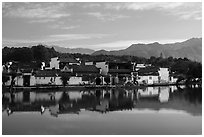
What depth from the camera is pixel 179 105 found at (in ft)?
16.3

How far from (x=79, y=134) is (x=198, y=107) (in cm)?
209

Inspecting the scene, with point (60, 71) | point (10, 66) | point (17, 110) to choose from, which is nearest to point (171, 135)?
point (17, 110)

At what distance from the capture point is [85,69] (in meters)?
9.30

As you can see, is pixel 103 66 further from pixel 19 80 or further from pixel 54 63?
pixel 19 80

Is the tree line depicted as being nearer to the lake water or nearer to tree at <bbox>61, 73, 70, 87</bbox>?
tree at <bbox>61, 73, 70, 87</bbox>

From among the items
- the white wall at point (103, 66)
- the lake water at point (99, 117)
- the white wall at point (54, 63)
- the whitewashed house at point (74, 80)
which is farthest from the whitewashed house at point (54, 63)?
the lake water at point (99, 117)

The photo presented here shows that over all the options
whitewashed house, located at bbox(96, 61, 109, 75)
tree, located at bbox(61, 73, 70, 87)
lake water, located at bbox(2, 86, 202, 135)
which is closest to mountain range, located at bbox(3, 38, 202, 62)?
lake water, located at bbox(2, 86, 202, 135)

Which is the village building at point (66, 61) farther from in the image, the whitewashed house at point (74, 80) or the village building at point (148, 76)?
the village building at point (148, 76)

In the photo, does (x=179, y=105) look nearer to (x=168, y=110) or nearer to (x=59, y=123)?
(x=168, y=110)

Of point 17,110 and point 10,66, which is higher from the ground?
point 10,66

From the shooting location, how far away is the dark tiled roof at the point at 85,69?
29.8 ft

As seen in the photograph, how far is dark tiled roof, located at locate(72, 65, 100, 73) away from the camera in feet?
29.8

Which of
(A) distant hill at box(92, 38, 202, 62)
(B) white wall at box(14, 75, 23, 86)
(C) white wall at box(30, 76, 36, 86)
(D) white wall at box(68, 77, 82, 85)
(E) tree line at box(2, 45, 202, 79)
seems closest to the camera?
(A) distant hill at box(92, 38, 202, 62)

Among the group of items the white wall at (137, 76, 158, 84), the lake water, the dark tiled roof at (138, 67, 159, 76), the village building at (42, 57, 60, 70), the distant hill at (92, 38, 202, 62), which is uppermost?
the distant hill at (92, 38, 202, 62)
